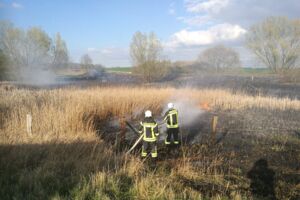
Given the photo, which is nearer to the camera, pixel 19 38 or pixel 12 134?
pixel 12 134

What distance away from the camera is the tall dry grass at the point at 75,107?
26.5 ft

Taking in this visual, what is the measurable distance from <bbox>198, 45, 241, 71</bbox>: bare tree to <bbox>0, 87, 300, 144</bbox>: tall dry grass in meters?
37.2

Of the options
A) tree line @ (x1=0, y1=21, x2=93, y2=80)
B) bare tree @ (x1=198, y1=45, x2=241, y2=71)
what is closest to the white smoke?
tree line @ (x1=0, y1=21, x2=93, y2=80)

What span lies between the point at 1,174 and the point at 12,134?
8.07 ft

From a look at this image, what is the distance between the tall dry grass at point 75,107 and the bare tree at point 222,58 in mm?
37248

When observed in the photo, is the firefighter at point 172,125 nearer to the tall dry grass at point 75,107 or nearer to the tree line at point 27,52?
the tall dry grass at point 75,107

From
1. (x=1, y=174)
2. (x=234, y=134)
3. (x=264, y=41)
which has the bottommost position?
(x=234, y=134)

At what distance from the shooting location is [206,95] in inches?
714

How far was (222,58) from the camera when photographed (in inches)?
2153

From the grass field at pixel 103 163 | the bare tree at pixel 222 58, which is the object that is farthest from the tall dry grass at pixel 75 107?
the bare tree at pixel 222 58

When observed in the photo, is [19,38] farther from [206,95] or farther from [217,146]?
[217,146]

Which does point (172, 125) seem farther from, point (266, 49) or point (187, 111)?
point (266, 49)

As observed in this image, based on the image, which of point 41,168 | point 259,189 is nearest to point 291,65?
point 259,189

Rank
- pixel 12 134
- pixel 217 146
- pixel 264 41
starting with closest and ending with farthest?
pixel 12 134
pixel 217 146
pixel 264 41
